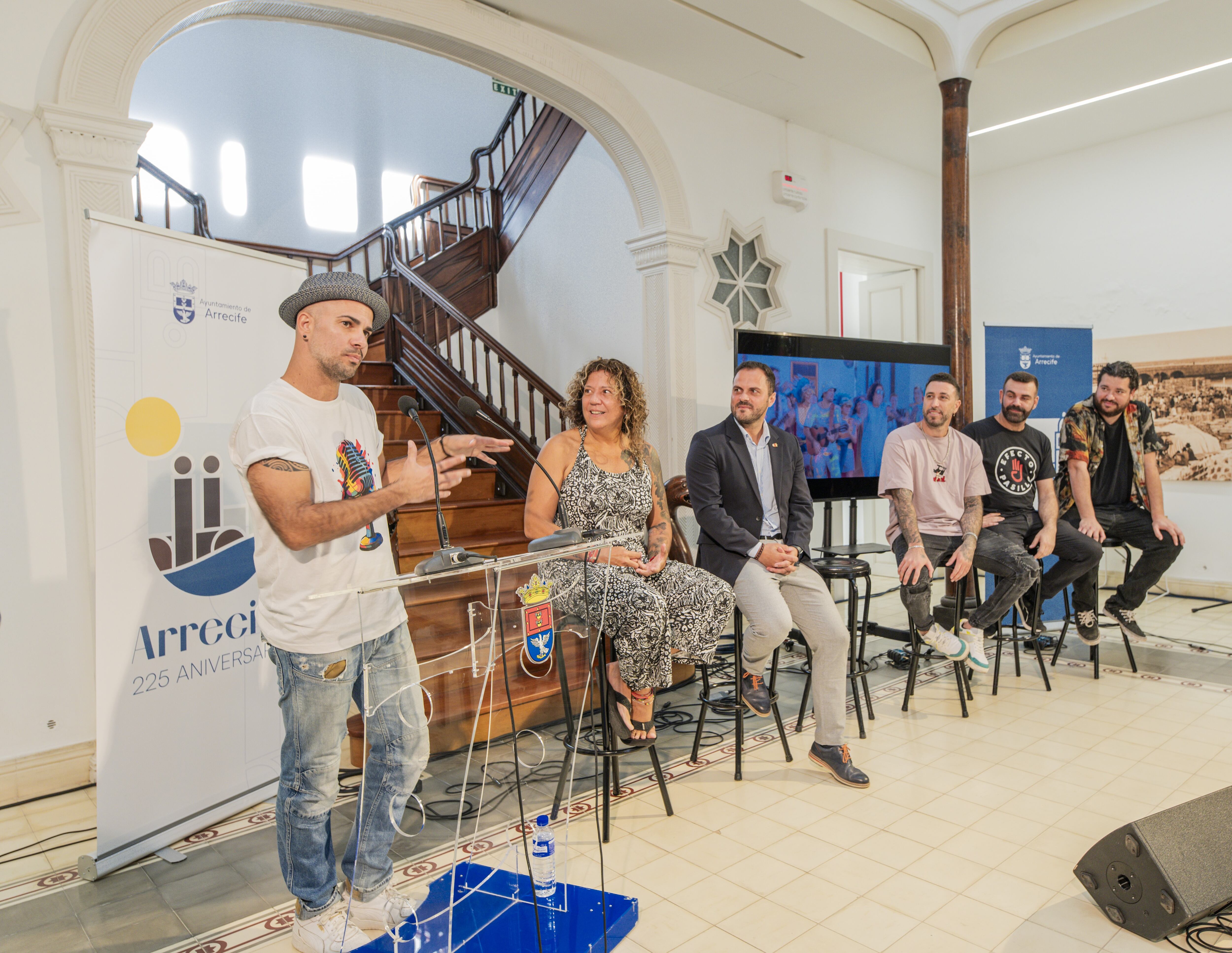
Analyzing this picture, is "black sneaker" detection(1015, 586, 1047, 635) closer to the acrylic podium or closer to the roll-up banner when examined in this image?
the acrylic podium

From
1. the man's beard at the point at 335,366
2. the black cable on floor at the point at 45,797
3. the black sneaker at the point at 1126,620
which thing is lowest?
the black cable on floor at the point at 45,797

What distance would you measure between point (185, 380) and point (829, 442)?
135 inches

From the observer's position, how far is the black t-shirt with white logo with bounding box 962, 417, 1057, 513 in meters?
4.27

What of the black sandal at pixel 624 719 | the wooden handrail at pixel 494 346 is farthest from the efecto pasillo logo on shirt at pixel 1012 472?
the wooden handrail at pixel 494 346

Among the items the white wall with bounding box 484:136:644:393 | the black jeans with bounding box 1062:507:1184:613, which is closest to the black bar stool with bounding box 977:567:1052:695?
the black jeans with bounding box 1062:507:1184:613

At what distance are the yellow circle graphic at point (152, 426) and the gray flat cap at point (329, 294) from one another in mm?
848

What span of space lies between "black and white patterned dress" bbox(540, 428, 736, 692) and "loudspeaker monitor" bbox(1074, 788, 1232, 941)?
1292mm

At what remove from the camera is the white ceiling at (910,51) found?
14.3 ft

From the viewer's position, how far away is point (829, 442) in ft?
15.9

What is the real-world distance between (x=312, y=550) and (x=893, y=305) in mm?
6490

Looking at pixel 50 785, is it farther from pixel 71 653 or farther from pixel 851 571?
pixel 851 571

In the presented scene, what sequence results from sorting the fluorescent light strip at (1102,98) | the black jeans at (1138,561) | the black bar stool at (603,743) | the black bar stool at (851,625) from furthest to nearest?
1. the fluorescent light strip at (1102,98)
2. the black jeans at (1138,561)
3. the black bar stool at (851,625)
4. the black bar stool at (603,743)

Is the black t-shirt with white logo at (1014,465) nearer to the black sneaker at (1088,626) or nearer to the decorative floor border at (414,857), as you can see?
the black sneaker at (1088,626)

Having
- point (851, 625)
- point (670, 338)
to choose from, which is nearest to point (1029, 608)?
point (851, 625)
